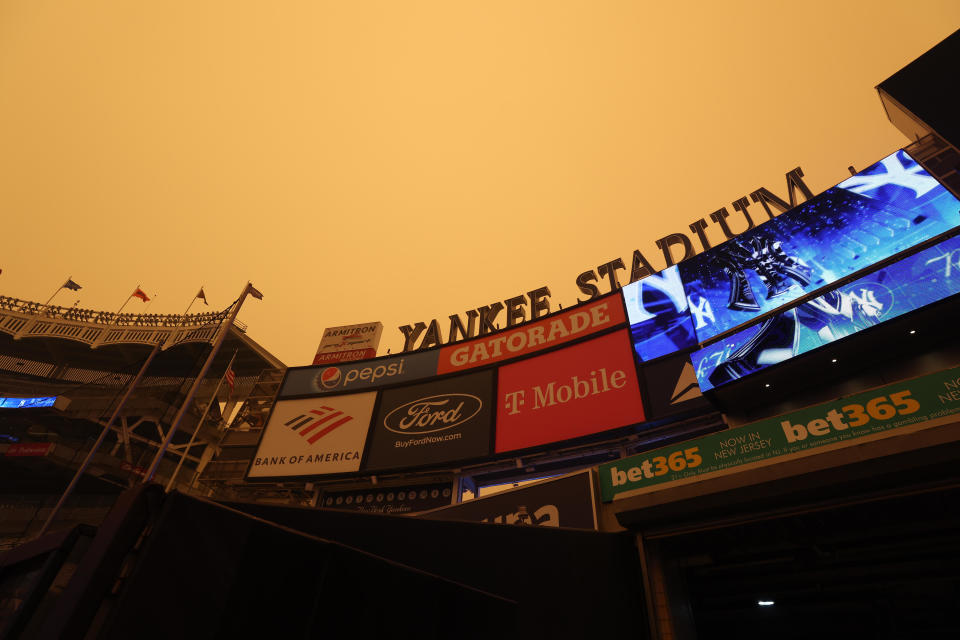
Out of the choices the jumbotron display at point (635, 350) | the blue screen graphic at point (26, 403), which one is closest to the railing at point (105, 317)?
the blue screen graphic at point (26, 403)

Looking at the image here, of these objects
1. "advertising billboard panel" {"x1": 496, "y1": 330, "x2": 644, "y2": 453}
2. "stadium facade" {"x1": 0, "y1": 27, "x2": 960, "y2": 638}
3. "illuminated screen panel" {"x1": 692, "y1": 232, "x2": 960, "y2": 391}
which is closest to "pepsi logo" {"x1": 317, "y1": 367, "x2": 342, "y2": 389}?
"stadium facade" {"x1": 0, "y1": 27, "x2": 960, "y2": 638}

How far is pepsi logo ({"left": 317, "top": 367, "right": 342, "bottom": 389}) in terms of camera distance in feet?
61.7

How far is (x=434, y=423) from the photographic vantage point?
15875mm

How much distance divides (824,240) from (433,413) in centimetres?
1181

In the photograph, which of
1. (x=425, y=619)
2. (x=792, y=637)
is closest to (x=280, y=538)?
(x=425, y=619)

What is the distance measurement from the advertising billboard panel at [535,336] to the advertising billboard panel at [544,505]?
586cm

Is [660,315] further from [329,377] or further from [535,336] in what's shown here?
[329,377]

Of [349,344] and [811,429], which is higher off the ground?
[349,344]

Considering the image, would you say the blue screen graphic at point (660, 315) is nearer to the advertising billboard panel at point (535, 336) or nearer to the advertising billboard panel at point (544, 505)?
the advertising billboard panel at point (535, 336)

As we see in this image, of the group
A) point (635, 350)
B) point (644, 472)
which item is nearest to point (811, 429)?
point (644, 472)

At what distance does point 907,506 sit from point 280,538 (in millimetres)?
7019

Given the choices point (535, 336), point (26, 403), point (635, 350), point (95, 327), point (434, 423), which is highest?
point (95, 327)

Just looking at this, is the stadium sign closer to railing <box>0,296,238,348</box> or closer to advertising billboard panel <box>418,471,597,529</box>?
advertising billboard panel <box>418,471,597,529</box>

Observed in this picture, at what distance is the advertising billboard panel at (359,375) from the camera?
1803 cm
